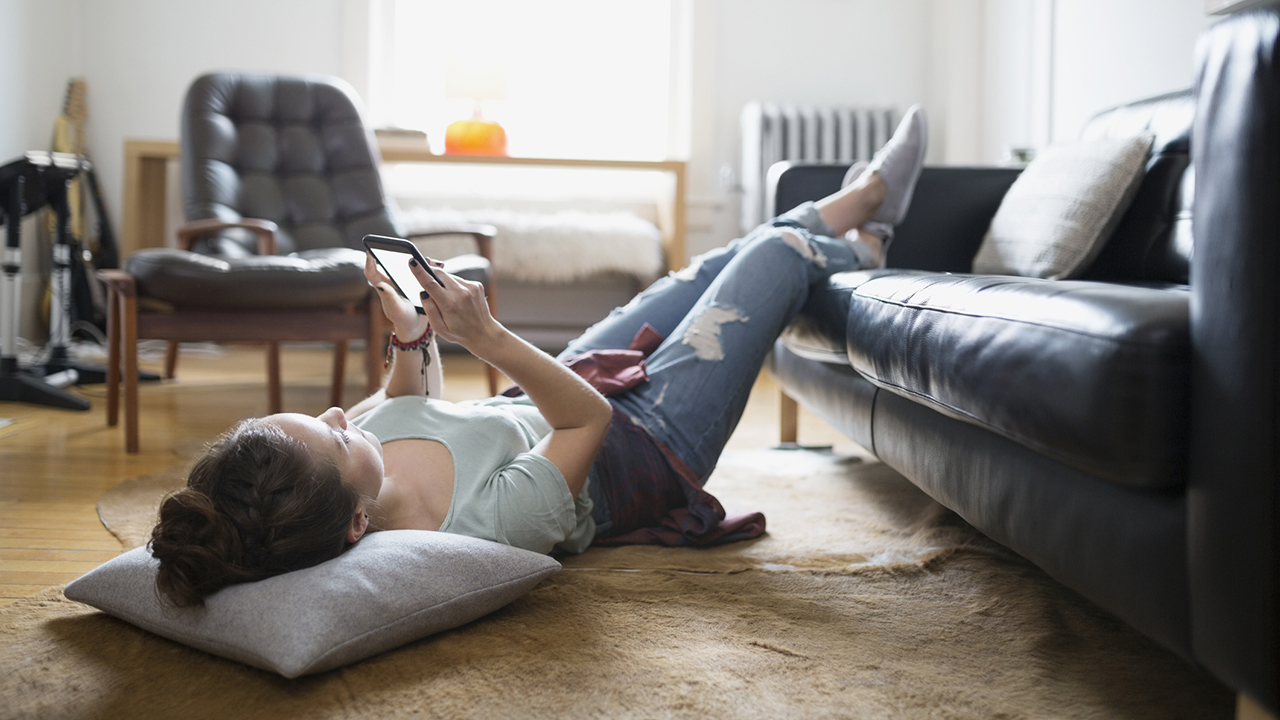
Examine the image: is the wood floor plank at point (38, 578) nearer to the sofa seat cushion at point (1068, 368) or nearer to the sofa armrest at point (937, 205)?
the sofa seat cushion at point (1068, 368)

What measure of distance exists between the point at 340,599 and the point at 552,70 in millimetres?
3995

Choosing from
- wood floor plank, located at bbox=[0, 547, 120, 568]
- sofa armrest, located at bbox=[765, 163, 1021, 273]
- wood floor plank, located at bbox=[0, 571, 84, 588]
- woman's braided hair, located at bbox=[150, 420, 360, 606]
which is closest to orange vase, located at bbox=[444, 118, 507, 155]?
sofa armrest, located at bbox=[765, 163, 1021, 273]

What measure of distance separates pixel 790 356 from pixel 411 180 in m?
2.95

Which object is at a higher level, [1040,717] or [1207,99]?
[1207,99]

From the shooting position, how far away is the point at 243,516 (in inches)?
36.3

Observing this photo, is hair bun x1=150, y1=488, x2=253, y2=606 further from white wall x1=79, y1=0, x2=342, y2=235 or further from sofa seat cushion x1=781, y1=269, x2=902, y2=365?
white wall x1=79, y1=0, x2=342, y2=235

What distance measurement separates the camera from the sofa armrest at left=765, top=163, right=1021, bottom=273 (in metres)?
2.19

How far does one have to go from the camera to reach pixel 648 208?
14.8 feet

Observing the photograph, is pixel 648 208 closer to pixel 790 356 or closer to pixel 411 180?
pixel 411 180

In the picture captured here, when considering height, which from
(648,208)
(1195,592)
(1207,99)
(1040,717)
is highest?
(648,208)

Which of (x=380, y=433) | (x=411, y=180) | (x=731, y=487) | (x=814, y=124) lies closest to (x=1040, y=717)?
(x=380, y=433)

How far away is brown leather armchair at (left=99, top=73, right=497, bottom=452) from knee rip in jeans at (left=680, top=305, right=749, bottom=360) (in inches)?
40.1

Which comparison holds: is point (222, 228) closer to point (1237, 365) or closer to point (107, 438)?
point (107, 438)

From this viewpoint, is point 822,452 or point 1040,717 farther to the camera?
point 822,452
